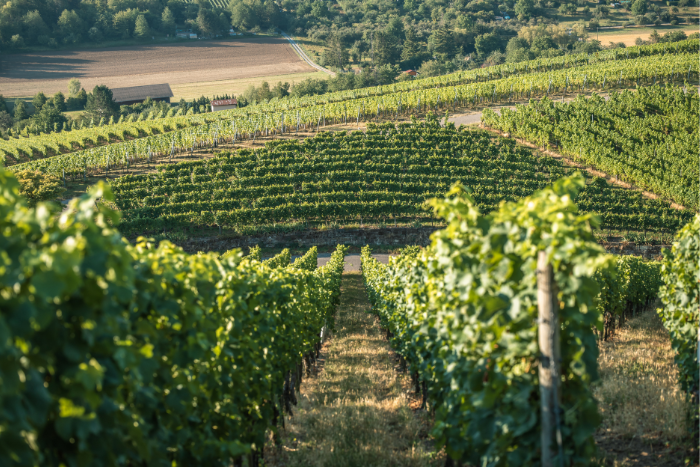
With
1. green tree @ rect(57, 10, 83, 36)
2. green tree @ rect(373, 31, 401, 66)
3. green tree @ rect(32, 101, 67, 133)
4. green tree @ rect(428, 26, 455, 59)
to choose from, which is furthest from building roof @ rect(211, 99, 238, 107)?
green tree @ rect(57, 10, 83, 36)

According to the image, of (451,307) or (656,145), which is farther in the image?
(656,145)

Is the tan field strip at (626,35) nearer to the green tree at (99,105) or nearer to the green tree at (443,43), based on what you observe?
the green tree at (443,43)

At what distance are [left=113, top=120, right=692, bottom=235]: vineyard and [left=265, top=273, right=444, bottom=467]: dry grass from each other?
21.7 metres

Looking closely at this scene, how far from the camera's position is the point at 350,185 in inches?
1475

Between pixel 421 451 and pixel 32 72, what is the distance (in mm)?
103853

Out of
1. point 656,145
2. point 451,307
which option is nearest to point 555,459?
point 451,307

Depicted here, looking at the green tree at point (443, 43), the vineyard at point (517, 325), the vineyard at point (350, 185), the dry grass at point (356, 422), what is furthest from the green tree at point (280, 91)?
the vineyard at point (517, 325)

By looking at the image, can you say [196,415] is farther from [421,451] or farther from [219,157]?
[219,157]

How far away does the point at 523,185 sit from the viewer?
38000mm

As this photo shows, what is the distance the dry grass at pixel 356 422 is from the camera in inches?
229

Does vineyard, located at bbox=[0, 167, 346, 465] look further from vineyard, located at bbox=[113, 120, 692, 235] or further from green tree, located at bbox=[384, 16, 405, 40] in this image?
green tree, located at bbox=[384, 16, 405, 40]

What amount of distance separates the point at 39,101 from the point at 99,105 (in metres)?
9.35

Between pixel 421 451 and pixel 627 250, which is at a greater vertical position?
pixel 421 451

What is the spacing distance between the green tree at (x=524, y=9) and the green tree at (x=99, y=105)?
324 ft
